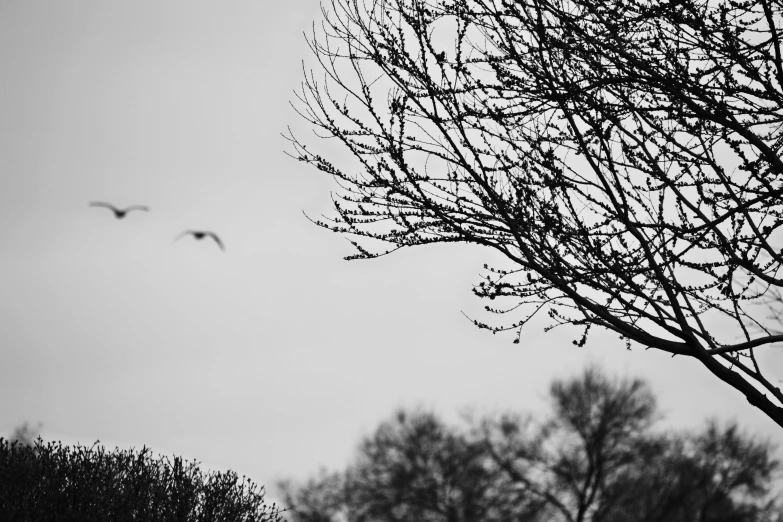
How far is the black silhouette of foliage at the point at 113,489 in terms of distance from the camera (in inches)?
262

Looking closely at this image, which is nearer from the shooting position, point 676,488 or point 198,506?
point 198,506

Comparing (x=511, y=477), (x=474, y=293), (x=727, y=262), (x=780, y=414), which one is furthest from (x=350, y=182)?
(x=511, y=477)

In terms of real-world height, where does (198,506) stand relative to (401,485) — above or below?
below

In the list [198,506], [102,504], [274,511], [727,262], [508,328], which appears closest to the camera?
[727,262]

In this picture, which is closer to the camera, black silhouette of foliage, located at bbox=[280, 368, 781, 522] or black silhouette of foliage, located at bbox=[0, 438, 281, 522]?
black silhouette of foliage, located at bbox=[0, 438, 281, 522]

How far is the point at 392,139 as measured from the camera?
17.9 feet

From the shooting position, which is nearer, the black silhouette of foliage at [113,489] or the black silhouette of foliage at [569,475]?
the black silhouette of foliage at [113,489]

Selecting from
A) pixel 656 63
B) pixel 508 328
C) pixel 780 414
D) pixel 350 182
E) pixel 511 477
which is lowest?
pixel 780 414

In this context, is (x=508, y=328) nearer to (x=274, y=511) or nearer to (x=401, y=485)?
(x=274, y=511)

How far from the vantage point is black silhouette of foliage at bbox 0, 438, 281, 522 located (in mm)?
6656

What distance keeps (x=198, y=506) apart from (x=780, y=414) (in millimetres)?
5243

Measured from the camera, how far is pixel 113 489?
6.96 m

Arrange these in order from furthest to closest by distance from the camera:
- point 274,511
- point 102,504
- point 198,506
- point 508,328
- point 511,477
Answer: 1. point 511,477
2. point 274,511
3. point 198,506
4. point 102,504
5. point 508,328

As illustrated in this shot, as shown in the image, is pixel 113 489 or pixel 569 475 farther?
pixel 569 475
